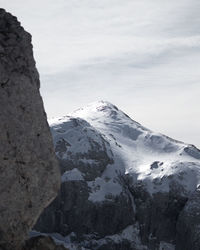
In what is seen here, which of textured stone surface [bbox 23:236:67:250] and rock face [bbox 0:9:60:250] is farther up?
rock face [bbox 0:9:60:250]

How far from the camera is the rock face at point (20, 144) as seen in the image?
24531mm

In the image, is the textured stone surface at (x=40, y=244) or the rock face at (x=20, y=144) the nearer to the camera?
the rock face at (x=20, y=144)

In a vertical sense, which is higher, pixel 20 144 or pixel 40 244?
pixel 20 144

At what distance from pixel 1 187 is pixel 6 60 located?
642cm

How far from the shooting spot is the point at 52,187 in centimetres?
2725

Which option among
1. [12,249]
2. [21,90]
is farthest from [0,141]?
[12,249]

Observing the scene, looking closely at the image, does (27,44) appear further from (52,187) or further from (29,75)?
(52,187)

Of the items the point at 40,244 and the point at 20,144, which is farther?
the point at 40,244

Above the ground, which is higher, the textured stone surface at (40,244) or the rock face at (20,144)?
the rock face at (20,144)

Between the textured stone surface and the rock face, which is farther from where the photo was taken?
the textured stone surface

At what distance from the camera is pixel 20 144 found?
2572 centimetres

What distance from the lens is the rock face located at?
80.5 feet

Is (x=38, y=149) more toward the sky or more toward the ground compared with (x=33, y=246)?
more toward the sky

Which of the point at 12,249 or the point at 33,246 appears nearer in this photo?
the point at 12,249
